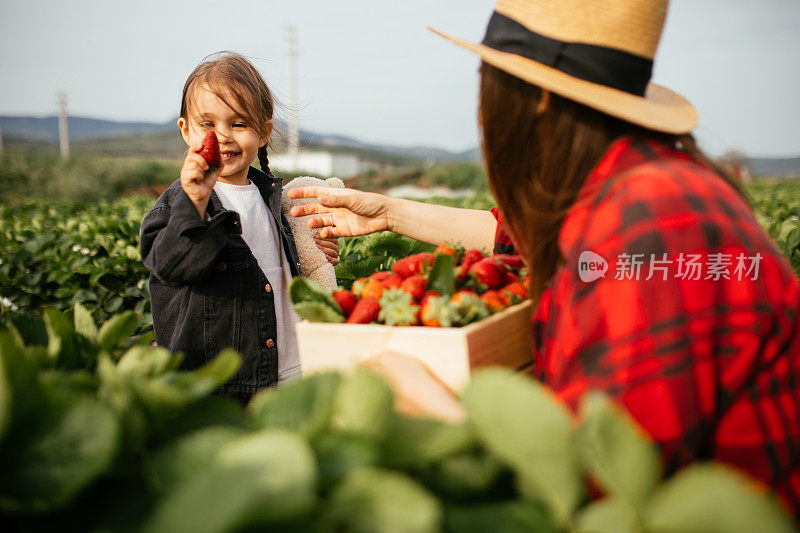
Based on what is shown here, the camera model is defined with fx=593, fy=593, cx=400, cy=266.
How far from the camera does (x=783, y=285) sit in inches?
44.9

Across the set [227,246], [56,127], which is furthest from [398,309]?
[56,127]

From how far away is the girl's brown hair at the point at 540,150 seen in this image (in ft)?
4.48

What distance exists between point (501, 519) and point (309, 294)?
95 centimetres

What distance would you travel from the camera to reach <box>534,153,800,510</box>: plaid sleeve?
3.25ft

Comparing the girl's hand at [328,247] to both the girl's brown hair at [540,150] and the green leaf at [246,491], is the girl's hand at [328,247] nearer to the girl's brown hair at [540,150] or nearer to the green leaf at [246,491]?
the girl's brown hair at [540,150]

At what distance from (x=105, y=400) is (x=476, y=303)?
2.88 ft

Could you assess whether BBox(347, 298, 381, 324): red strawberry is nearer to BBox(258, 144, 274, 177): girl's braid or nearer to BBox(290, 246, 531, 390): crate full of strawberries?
BBox(290, 246, 531, 390): crate full of strawberries

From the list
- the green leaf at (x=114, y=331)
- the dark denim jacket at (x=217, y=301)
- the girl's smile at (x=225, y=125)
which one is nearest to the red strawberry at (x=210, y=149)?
the dark denim jacket at (x=217, y=301)

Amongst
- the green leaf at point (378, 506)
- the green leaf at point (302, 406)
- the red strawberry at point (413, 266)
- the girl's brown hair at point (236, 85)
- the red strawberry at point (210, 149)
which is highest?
the girl's brown hair at point (236, 85)

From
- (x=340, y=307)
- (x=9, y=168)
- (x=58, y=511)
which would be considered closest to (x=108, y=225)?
(x=340, y=307)

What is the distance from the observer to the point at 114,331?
3.92 feet

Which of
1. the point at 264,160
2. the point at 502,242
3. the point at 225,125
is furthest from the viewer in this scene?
the point at 264,160

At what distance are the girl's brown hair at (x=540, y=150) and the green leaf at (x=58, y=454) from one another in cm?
108

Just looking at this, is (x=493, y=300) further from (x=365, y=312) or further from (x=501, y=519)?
(x=501, y=519)
